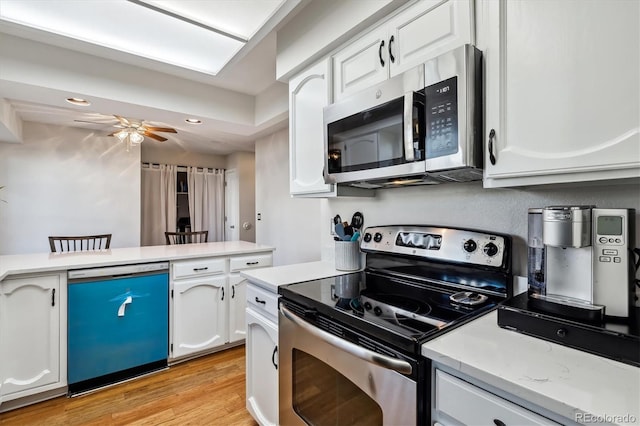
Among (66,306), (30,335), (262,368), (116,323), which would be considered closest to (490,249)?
(262,368)

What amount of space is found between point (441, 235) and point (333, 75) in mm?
979

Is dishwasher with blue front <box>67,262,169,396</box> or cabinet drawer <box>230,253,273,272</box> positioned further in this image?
cabinet drawer <box>230,253,273,272</box>

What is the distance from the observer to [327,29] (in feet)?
5.12

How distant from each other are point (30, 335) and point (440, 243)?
250 centimetres

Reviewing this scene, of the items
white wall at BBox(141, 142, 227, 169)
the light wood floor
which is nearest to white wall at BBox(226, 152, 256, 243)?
white wall at BBox(141, 142, 227, 169)

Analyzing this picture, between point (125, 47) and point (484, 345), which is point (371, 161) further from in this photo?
point (125, 47)

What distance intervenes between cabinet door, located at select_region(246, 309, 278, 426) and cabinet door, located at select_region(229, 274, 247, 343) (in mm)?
978

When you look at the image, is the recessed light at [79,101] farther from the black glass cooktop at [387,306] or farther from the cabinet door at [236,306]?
the black glass cooktop at [387,306]

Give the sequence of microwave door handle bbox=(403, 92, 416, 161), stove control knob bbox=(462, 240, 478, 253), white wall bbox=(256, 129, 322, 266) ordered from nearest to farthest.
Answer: microwave door handle bbox=(403, 92, 416, 161) → stove control knob bbox=(462, 240, 478, 253) → white wall bbox=(256, 129, 322, 266)

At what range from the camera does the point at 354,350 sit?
966 mm

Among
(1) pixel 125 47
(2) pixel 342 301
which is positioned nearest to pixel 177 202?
(1) pixel 125 47

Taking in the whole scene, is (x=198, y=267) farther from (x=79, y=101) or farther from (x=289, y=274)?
(x=79, y=101)

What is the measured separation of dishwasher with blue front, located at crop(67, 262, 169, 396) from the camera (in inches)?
79.7
